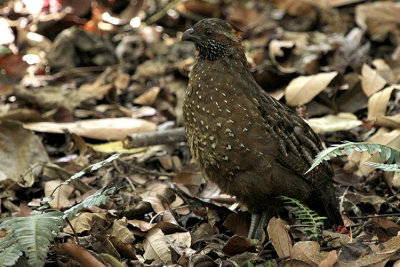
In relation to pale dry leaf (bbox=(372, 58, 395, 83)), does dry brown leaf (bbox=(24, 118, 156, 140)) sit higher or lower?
lower

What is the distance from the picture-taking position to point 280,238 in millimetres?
3717

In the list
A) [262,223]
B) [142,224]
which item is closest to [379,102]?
[262,223]

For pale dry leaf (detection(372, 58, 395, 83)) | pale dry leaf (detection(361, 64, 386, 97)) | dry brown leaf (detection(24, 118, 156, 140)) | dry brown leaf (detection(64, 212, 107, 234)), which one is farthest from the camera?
pale dry leaf (detection(372, 58, 395, 83))

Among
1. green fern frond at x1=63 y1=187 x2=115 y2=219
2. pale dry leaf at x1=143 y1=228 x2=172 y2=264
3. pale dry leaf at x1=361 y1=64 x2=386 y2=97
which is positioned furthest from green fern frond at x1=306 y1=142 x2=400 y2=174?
pale dry leaf at x1=361 y1=64 x2=386 y2=97

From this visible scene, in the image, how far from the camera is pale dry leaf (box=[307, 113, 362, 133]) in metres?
5.40

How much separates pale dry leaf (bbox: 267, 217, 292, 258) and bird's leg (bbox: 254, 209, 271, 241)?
60cm

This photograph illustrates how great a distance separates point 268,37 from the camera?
738 centimetres

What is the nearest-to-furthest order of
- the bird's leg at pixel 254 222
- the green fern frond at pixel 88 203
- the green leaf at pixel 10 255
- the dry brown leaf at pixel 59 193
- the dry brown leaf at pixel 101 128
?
the green leaf at pixel 10 255
the green fern frond at pixel 88 203
the bird's leg at pixel 254 222
the dry brown leaf at pixel 59 193
the dry brown leaf at pixel 101 128

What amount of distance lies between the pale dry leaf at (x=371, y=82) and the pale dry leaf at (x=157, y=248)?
268cm

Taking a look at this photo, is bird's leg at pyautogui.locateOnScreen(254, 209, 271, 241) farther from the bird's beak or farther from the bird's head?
the bird's beak

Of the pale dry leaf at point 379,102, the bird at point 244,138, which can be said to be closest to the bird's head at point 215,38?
the bird at point 244,138

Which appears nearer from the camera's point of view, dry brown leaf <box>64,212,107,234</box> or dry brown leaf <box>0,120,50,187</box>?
dry brown leaf <box>64,212,107,234</box>

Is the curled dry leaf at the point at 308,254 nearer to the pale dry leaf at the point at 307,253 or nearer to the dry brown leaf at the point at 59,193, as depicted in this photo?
the pale dry leaf at the point at 307,253

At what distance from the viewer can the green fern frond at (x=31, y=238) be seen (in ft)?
9.87
